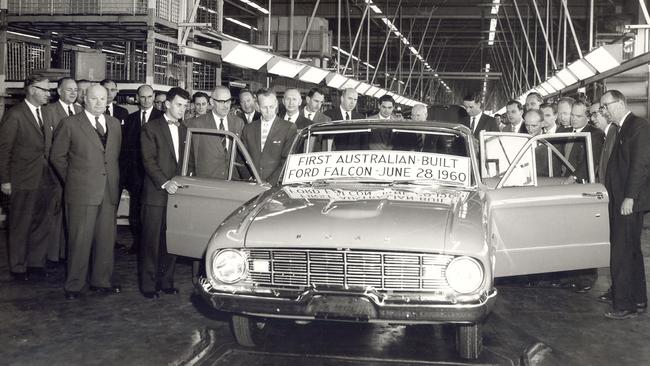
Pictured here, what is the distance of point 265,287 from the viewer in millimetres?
4438

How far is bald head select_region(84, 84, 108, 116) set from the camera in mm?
6453

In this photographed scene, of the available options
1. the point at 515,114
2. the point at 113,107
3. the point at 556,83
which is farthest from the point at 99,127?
A: the point at 556,83

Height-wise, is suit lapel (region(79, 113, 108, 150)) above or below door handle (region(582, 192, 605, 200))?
above

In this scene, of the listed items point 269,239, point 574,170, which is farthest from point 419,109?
point 269,239

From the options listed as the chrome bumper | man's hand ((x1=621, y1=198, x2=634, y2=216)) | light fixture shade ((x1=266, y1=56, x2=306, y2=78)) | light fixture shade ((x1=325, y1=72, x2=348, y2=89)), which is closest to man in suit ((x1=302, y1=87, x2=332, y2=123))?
man's hand ((x1=621, y1=198, x2=634, y2=216))

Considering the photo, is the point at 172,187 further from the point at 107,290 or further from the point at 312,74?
the point at 312,74

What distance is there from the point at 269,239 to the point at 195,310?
207 centimetres

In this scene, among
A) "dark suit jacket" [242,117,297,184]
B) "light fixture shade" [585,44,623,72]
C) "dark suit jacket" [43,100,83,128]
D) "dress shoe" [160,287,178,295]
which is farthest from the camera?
"light fixture shade" [585,44,623,72]

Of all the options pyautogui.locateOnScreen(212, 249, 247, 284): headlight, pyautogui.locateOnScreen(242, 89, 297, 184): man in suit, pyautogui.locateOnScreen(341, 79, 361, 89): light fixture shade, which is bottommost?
pyautogui.locateOnScreen(212, 249, 247, 284): headlight

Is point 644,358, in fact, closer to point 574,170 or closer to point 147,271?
point 574,170

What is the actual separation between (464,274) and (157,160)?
3360 mm

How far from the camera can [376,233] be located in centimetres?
427

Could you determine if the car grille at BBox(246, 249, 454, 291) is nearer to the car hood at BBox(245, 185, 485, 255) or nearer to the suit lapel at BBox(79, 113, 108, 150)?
the car hood at BBox(245, 185, 485, 255)

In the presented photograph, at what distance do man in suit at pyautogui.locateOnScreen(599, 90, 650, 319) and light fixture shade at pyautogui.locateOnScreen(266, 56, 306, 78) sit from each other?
788 centimetres
